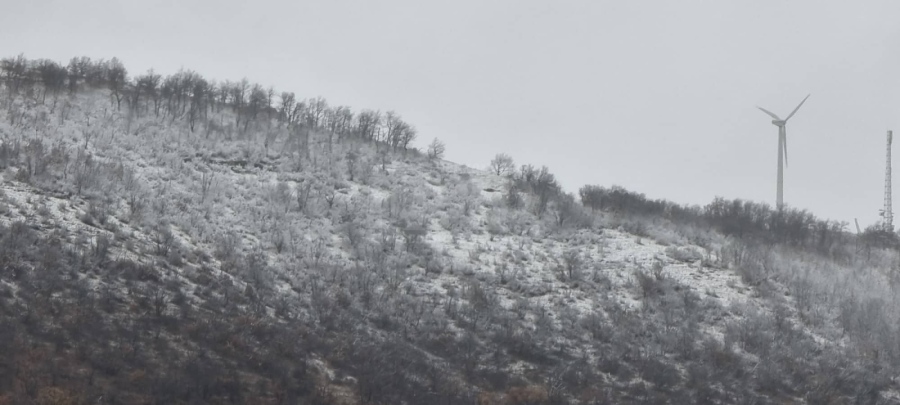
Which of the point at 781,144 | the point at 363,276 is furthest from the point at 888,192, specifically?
the point at 363,276

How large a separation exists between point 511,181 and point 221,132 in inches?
487

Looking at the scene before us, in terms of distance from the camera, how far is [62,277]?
61.5 ft

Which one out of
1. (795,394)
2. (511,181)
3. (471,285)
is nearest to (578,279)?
(471,285)

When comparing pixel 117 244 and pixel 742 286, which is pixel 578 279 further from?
pixel 117 244

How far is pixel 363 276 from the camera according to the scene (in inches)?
947

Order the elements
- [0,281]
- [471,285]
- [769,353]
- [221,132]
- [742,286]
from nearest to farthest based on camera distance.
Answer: [0,281]
[769,353]
[471,285]
[742,286]
[221,132]

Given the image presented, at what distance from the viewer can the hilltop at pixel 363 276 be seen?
697 inches

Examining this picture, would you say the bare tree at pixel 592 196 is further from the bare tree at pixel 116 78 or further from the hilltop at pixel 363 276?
the bare tree at pixel 116 78

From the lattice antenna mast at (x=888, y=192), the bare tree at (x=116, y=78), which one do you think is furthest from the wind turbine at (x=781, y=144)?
the bare tree at (x=116, y=78)

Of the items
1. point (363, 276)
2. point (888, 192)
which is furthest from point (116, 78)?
Answer: point (888, 192)

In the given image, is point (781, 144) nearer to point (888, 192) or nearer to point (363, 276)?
point (888, 192)

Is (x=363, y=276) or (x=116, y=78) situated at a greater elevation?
(x=116, y=78)

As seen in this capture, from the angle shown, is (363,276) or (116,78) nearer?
(363,276)

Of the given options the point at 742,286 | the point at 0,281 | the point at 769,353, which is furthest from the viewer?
the point at 742,286
